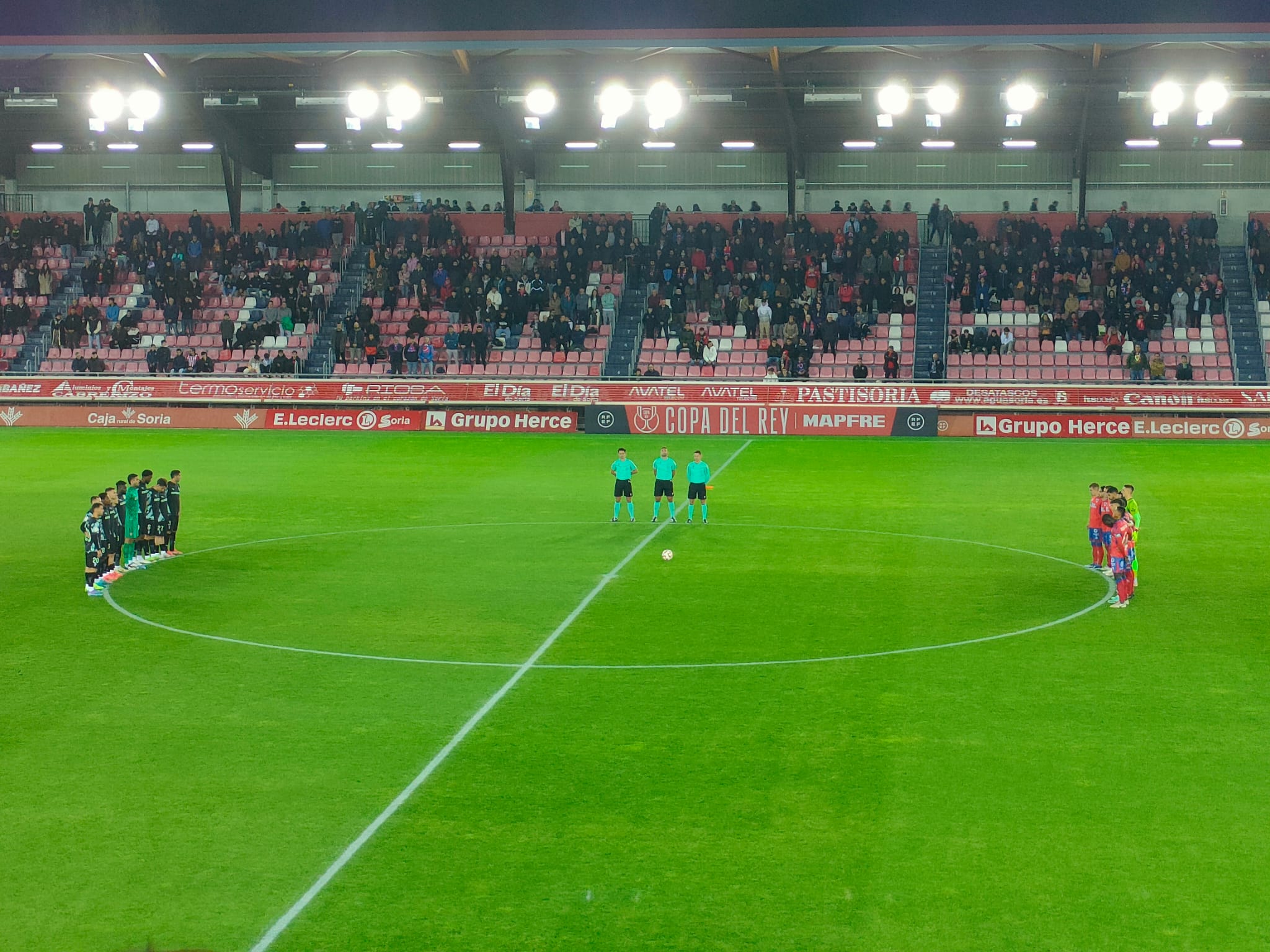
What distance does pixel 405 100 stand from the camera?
39.1 m

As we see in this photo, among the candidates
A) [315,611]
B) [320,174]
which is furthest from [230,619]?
[320,174]

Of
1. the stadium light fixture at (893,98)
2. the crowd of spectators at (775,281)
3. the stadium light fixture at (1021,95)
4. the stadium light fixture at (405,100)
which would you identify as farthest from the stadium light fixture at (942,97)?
the stadium light fixture at (405,100)

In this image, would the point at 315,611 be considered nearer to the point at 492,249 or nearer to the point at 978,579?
the point at 978,579

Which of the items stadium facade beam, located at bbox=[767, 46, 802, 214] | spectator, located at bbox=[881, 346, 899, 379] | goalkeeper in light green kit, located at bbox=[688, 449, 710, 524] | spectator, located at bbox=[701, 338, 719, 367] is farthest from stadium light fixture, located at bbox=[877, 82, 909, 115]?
goalkeeper in light green kit, located at bbox=[688, 449, 710, 524]

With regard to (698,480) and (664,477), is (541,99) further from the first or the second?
(698,480)

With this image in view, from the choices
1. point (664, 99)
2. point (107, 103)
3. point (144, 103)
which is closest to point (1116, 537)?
point (664, 99)

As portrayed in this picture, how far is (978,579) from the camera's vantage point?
20.8m

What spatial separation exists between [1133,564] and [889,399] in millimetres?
24873

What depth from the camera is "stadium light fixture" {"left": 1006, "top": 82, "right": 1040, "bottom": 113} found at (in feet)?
124

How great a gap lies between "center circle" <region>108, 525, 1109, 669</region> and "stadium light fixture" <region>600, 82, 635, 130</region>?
669 inches

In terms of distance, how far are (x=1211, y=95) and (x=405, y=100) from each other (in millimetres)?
21293

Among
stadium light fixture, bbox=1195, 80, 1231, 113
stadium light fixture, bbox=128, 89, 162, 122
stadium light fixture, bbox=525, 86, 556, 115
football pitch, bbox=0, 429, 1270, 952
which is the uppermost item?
stadium light fixture, bbox=128, 89, 162, 122

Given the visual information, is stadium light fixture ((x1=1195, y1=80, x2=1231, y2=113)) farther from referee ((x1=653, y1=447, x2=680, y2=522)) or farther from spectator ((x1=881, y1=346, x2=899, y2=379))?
referee ((x1=653, y1=447, x2=680, y2=522))

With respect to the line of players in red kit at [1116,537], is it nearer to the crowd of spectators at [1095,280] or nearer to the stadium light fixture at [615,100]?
the stadium light fixture at [615,100]
